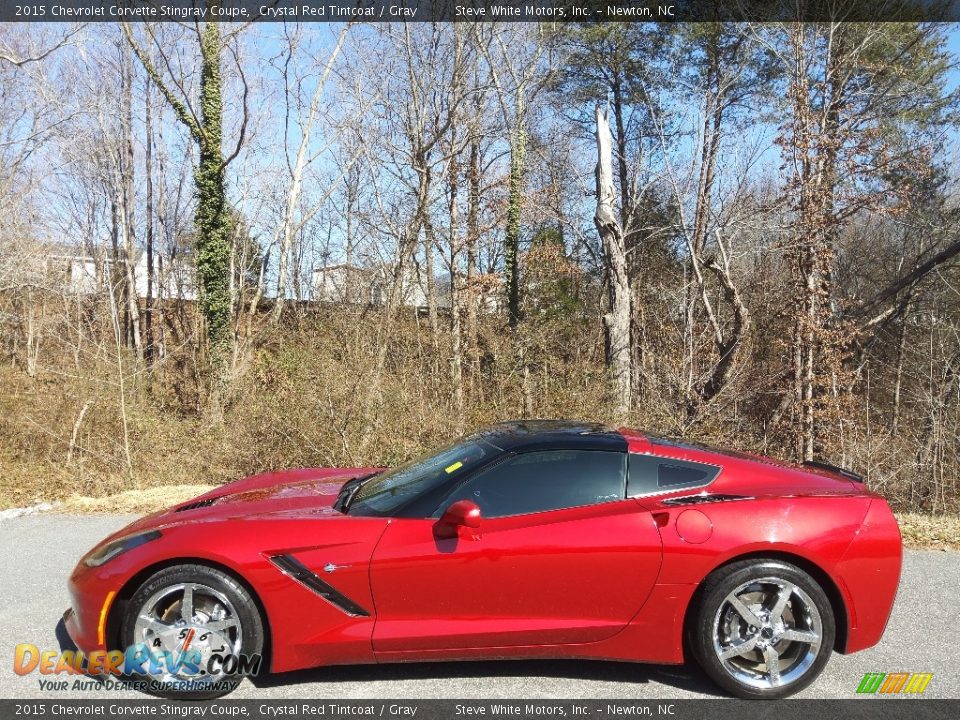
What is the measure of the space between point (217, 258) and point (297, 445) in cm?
786

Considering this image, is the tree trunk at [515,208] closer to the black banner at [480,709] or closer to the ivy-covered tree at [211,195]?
the ivy-covered tree at [211,195]

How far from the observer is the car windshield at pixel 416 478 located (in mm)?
3861

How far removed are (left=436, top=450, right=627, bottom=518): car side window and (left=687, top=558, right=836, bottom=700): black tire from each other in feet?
2.12

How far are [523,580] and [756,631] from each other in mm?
1160

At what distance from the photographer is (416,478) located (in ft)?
13.6

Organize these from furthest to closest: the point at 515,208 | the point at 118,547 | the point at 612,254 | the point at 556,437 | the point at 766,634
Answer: the point at 515,208 → the point at 612,254 → the point at 556,437 → the point at 118,547 → the point at 766,634

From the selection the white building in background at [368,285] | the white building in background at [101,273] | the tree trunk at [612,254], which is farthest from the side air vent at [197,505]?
the white building in background at [101,273]

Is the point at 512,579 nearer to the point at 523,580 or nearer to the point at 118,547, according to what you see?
the point at 523,580

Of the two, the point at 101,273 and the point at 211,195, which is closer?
the point at 211,195

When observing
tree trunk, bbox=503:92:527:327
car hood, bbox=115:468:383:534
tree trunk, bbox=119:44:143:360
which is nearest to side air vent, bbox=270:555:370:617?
car hood, bbox=115:468:383:534

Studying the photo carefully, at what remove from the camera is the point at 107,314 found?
2131cm

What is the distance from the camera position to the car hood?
390 cm

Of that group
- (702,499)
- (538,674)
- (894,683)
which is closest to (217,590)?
(538,674)

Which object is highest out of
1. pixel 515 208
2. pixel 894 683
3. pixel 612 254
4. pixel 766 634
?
pixel 515 208
